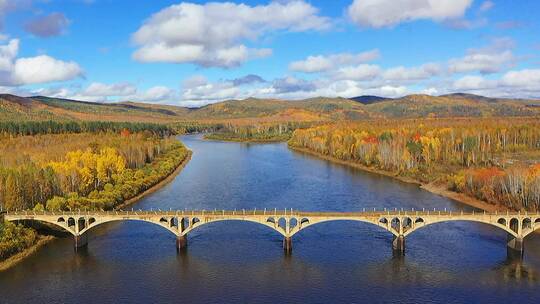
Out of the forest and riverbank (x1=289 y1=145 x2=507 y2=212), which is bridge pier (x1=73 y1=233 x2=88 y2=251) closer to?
the forest

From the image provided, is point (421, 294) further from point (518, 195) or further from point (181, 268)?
point (518, 195)

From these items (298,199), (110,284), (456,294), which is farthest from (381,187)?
A: (110,284)

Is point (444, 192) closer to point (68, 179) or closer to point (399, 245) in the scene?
point (399, 245)

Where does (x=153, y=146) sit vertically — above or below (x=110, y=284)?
above

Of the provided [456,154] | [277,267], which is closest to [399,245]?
[277,267]

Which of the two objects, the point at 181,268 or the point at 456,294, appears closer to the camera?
the point at 456,294

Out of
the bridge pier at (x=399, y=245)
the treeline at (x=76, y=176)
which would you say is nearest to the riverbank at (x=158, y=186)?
the treeline at (x=76, y=176)
